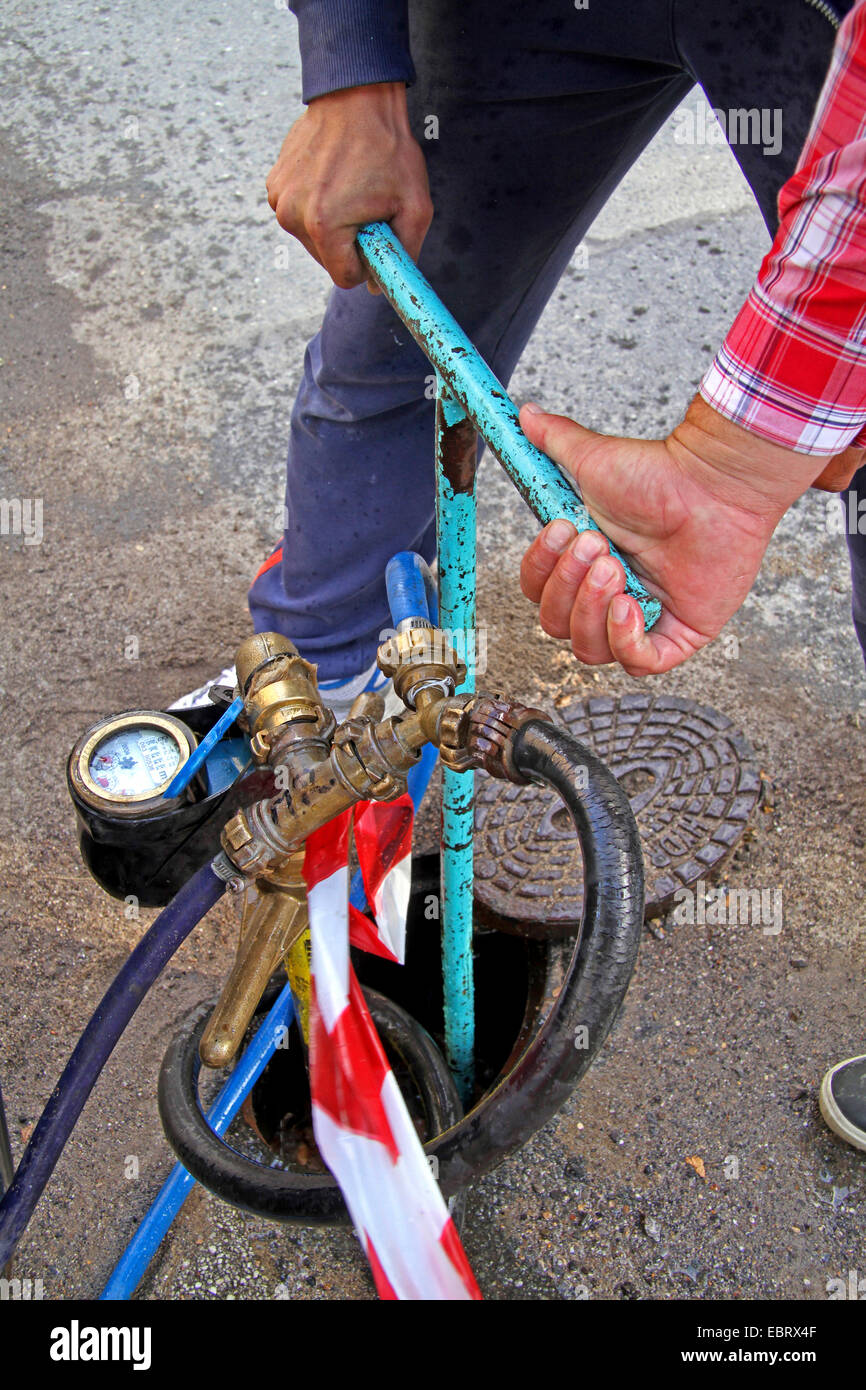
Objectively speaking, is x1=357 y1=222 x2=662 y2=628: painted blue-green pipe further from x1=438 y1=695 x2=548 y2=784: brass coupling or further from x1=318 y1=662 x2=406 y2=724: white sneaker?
x1=318 y1=662 x2=406 y2=724: white sneaker

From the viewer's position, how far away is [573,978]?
875 mm

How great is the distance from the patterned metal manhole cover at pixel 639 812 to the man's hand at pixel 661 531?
2.84ft

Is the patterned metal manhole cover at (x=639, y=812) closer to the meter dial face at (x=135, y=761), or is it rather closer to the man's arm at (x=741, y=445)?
the meter dial face at (x=135, y=761)

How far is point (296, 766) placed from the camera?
3.63ft

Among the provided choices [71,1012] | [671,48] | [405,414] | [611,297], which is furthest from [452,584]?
[611,297]

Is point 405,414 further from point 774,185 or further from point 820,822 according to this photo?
point 820,822

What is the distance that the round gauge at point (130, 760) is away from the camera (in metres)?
1.49

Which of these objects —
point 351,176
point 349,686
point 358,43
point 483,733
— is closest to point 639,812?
point 349,686

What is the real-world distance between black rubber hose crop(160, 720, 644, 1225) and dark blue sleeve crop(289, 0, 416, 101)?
846 millimetres

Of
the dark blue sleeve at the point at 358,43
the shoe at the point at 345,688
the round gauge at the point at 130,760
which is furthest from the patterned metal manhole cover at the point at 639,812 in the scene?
the dark blue sleeve at the point at 358,43

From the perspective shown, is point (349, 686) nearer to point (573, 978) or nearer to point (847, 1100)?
point (847, 1100)

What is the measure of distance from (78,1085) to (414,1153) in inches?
14.9

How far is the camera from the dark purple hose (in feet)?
3.57

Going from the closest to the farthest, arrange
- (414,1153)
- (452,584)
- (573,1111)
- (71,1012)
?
(414,1153) < (452,584) < (573,1111) < (71,1012)
